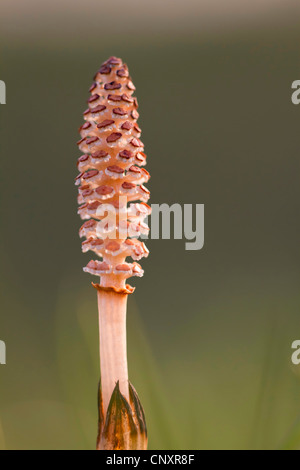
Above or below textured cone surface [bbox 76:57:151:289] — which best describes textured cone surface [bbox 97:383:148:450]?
below

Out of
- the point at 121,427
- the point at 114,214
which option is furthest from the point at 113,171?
the point at 121,427

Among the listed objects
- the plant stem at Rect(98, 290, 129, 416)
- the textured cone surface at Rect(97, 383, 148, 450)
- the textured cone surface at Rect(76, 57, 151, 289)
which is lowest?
the textured cone surface at Rect(97, 383, 148, 450)

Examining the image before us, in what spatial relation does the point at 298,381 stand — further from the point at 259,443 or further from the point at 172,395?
the point at 172,395

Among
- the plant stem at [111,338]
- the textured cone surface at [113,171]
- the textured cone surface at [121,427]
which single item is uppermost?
the textured cone surface at [113,171]

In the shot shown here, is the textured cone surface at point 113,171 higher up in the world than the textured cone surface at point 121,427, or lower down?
higher up

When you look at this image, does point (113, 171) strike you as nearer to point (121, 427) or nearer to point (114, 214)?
point (114, 214)
